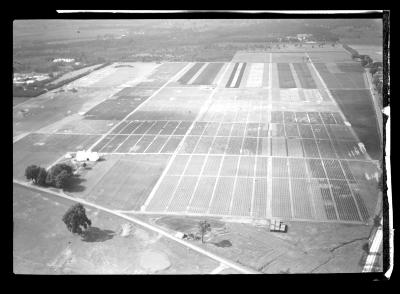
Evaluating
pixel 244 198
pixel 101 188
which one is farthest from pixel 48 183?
pixel 244 198

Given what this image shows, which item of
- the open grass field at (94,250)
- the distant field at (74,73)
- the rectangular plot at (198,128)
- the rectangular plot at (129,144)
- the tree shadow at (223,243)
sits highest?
the distant field at (74,73)

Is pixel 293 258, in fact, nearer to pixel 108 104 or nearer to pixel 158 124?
pixel 158 124

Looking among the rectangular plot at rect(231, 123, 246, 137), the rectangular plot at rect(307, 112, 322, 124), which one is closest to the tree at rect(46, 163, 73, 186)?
the rectangular plot at rect(231, 123, 246, 137)

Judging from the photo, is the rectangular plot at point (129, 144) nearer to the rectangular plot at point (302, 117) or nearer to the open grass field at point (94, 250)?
the open grass field at point (94, 250)

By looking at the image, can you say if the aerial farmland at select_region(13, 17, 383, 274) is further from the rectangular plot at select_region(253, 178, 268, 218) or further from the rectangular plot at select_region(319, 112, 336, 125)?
the rectangular plot at select_region(319, 112, 336, 125)

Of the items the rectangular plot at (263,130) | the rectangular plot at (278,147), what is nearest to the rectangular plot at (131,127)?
the rectangular plot at (263,130)
